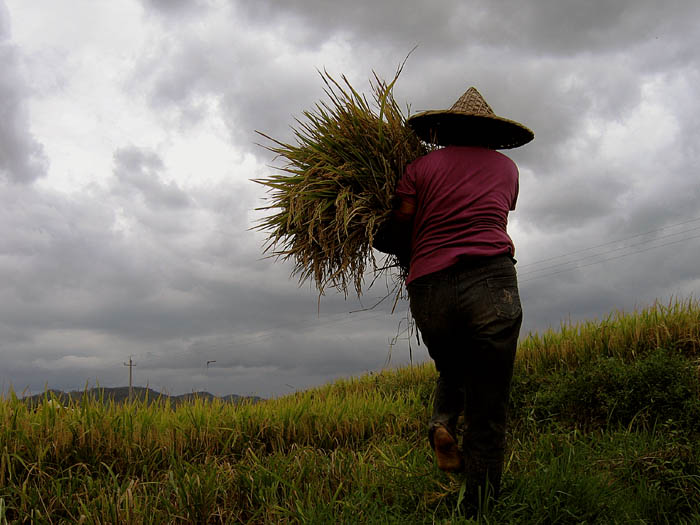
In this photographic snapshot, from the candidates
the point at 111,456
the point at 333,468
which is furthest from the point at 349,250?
the point at 111,456

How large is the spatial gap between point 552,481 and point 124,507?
297cm

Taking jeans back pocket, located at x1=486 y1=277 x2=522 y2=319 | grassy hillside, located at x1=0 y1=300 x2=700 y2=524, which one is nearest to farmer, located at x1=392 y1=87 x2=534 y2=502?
jeans back pocket, located at x1=486 y1=277 x2=522 y2=319

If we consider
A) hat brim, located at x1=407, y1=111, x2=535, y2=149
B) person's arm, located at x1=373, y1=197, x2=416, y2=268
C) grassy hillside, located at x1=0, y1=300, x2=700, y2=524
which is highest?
hat brim, located at x1=407, y1=111, x2=535, y2=149

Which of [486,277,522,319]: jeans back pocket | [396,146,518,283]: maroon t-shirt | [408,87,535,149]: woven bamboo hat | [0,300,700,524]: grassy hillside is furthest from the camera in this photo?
[408,87,535,149]: woven bamboo hat

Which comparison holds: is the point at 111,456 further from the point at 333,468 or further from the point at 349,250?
the point at 349,250

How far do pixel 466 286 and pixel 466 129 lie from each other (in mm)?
1275

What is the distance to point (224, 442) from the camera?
5672 millimetres

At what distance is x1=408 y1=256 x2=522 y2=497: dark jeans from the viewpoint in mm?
3662

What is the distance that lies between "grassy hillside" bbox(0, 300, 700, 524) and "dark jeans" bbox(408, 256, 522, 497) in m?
0.35

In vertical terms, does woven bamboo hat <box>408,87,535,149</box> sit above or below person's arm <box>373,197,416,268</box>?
above

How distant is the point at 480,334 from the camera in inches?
144

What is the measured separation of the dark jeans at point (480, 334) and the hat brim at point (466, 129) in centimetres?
104

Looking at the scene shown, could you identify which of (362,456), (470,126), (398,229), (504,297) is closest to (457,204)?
(398,229)

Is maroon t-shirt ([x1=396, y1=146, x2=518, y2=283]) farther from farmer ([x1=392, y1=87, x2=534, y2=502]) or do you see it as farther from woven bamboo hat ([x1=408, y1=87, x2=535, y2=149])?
woven bamboo hat ([x1=408, y1=87, x2=535, y2=149])
